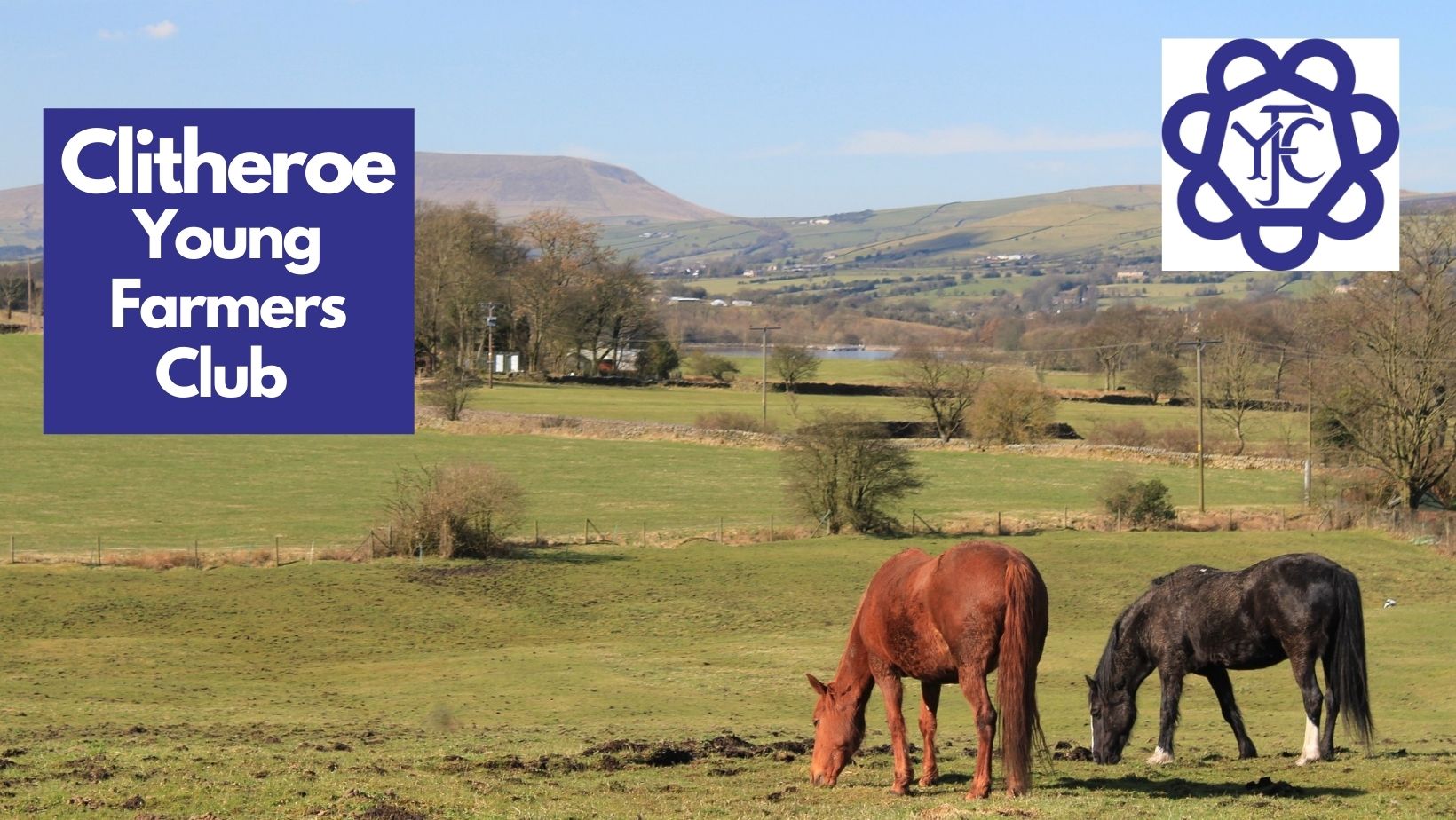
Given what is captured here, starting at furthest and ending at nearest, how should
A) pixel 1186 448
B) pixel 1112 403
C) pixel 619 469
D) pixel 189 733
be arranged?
pixel 1112 403 → pixel 1186 448 → pixel 619 469 → pixel 189 733

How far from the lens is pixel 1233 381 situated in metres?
81.9

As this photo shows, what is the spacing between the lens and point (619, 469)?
66.7 metres

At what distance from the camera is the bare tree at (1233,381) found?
8175 centimetres

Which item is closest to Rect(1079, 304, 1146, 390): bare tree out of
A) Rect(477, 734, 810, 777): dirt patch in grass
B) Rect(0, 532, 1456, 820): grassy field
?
Rect(0, 532, 1456, 820): grassy field

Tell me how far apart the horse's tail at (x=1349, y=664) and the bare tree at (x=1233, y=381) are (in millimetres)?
64398

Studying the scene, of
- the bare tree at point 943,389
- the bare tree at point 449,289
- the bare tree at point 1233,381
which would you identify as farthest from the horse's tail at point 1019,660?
the bare tree at point 449,289

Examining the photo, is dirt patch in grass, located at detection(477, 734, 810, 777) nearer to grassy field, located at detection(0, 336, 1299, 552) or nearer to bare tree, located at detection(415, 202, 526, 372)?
grassy field, located at detection(0, 336, 1299, 552)

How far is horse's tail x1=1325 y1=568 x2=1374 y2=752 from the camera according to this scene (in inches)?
648

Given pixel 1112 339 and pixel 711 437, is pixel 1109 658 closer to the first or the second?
pixel 711 437

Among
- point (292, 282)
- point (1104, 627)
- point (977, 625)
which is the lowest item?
point (1104, 627)

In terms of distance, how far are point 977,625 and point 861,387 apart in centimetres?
9502

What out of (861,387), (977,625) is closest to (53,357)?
(977,625)

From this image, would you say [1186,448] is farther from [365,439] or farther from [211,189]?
[211,189]

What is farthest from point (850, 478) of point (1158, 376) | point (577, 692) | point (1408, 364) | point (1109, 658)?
point (1158, 376)
